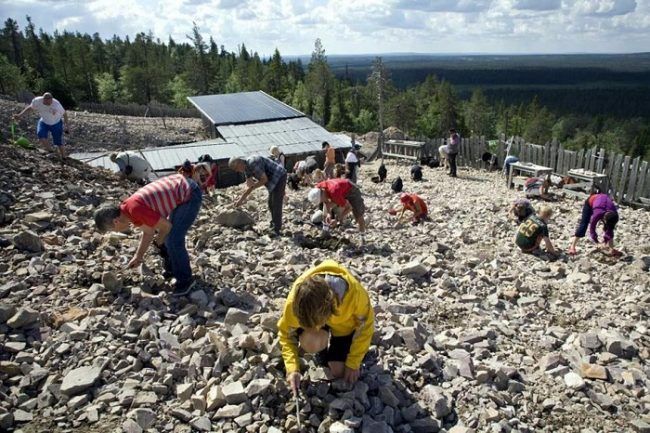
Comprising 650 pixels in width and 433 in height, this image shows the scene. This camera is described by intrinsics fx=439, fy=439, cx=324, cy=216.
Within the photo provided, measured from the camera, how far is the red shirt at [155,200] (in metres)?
4.41

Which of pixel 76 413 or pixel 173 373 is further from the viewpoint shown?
pixel 173 373

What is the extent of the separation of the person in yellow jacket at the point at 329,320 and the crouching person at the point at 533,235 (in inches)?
209

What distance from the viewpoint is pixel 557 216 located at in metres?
10.5

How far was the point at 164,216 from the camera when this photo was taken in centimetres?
481

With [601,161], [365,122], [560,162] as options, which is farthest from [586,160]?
[365,122]

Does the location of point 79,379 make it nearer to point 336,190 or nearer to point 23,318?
point 23,318

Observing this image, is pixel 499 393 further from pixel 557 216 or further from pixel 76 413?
pixel 557 216

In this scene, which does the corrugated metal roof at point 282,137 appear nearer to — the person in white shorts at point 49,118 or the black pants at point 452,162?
the black pants at point 452,162

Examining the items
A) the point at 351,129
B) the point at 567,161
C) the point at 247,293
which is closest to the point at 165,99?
the point at 351,129

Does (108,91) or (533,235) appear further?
(108,91)

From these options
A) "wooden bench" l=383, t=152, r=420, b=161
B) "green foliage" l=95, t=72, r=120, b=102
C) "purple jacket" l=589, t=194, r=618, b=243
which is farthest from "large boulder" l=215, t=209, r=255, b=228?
"green foliage" l=95, t=72, r=120, b=102

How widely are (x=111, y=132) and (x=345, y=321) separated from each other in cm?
2531

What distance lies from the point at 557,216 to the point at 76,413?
10.4 m

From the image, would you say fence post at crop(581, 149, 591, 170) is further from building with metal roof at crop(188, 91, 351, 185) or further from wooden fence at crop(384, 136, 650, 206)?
building with metal roof at crop(188, 91, 351, 185)
